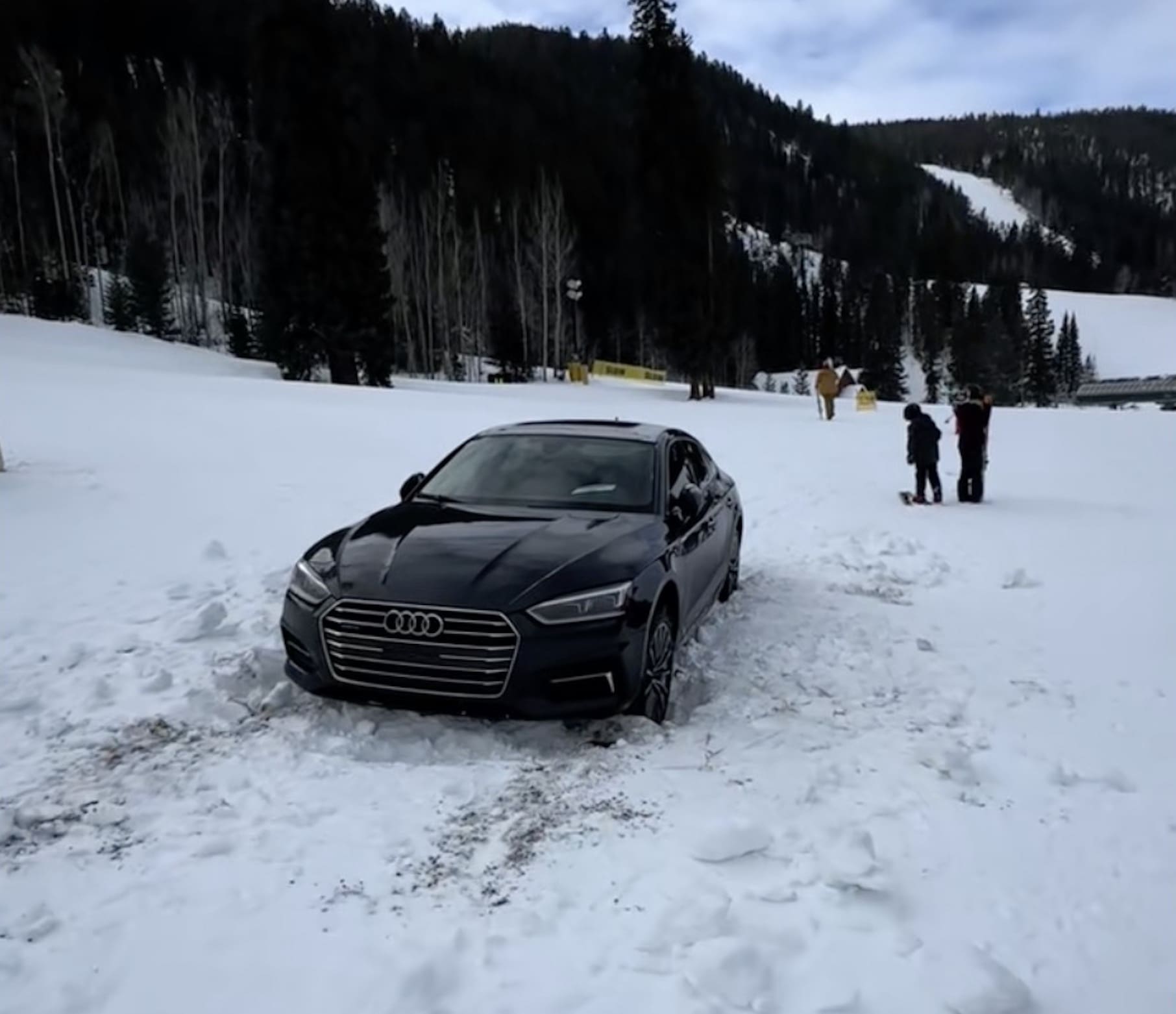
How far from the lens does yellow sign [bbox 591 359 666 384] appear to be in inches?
2178

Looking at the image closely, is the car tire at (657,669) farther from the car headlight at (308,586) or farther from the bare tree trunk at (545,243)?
the bare tree trunk at (545,243)

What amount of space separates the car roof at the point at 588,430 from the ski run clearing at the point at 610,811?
1.51m

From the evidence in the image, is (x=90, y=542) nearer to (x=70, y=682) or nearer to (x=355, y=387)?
(x=70, y=682)

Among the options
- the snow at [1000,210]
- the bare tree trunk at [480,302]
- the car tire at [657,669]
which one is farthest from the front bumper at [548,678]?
the snow at [1000,210]

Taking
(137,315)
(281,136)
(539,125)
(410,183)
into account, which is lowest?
(137,315)

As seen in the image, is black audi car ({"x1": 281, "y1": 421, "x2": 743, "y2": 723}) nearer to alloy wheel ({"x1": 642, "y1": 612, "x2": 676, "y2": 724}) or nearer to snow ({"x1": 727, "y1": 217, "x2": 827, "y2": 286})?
alloy wheel ({"x1": 642, "y1": 612, "x2": 676, "y2": 724})

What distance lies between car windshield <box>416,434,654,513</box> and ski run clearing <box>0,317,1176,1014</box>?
128 centimetres

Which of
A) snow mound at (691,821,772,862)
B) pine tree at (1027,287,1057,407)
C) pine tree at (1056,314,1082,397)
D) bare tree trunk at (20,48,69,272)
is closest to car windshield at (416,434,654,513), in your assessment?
snow mound at (691,821,772,862)

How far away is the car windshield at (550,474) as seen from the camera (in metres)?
5.55

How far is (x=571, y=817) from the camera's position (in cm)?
367

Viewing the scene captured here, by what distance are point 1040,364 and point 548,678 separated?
4214 inches

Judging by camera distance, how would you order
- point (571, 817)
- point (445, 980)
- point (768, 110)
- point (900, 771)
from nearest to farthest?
point (445, 980) < point (571, 817) < point (900, 771) < point (768, 110)

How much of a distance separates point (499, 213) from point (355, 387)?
47510mm

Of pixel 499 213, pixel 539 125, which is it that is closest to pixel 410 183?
pixel 499 213
